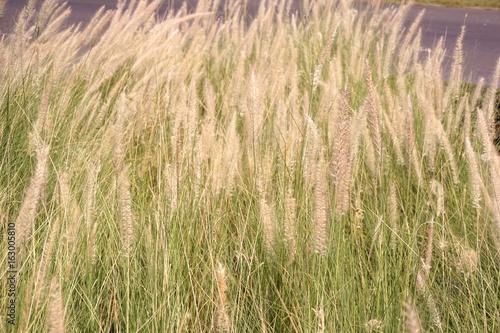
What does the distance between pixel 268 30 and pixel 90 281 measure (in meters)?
2.50

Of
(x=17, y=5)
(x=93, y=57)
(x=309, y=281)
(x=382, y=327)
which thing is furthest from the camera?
(x=17, y=5)

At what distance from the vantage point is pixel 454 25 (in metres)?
8.78

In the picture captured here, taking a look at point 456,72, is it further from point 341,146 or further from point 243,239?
point 341,146

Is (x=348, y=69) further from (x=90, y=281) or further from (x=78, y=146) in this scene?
(x=90, y=281)

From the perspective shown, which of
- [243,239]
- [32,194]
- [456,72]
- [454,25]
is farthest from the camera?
[454,25]

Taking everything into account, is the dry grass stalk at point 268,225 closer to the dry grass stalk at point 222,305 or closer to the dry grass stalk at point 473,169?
the dry grass stalk at point 222,305

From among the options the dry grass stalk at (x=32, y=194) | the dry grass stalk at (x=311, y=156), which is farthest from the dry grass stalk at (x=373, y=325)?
the dry grass stalk at (x=32, y=194)

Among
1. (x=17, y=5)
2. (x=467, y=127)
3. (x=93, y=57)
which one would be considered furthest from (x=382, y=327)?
(x=17, y=5)

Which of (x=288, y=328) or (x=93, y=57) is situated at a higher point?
(x=93, y=57)

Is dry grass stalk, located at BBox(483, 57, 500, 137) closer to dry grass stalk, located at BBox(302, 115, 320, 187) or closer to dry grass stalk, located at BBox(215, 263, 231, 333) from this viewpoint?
dry grass stalk, located at BBox(302, 115, 320, 187)

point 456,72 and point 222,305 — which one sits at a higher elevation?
point 456,72

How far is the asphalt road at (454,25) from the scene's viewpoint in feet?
22.3

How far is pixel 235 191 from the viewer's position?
211cm

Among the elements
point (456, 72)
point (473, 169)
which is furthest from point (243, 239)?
point (456, 72)
